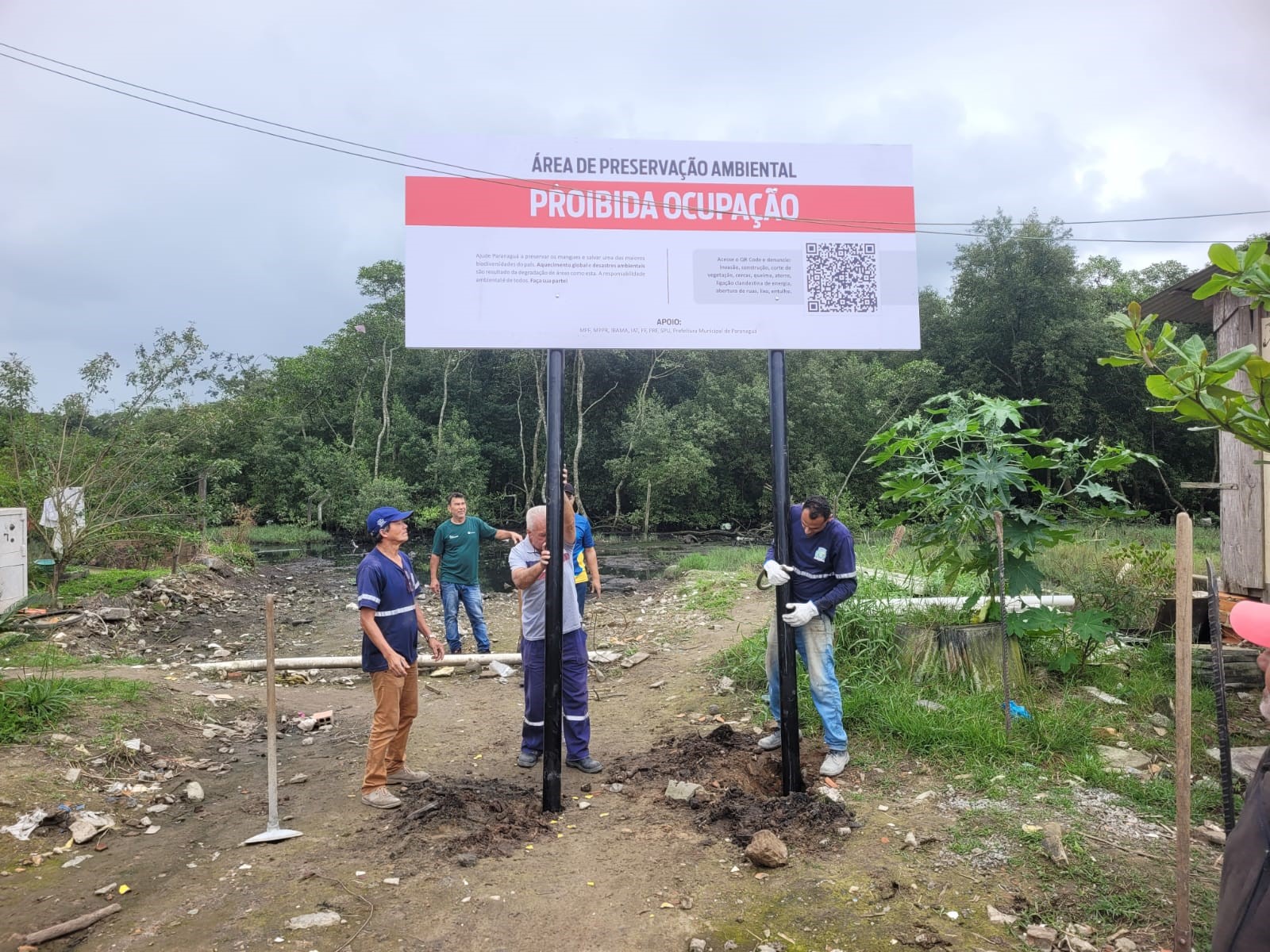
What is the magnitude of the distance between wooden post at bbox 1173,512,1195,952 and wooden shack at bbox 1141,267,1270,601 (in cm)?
485

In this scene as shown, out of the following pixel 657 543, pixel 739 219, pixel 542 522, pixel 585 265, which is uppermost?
pixel 739 219

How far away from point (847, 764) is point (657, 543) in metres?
23.2

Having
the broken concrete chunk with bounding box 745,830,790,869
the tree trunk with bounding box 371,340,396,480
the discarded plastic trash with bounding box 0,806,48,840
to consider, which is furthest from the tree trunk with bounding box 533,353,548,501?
the broken concrete chunk with bounding box 745,830,790,869

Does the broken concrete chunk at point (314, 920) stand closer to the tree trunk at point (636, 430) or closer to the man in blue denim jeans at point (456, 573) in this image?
the man in blue denim jeans at point (456, 573)

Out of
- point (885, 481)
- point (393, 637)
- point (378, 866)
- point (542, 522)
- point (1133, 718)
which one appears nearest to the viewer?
point (378, 866)

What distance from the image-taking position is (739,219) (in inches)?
180

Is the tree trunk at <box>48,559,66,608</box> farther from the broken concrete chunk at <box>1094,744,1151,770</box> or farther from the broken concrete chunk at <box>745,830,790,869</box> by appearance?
the broken concrete chunk at <box>1094,744,1151,770</box>

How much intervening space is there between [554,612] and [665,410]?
30312 millimetres

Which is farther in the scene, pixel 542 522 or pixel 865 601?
pixel 865 601

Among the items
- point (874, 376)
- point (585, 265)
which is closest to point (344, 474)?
point (874, 376)

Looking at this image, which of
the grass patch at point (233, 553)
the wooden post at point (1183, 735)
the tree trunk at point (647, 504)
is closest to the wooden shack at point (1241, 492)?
the wooden post at point (1183, 735)

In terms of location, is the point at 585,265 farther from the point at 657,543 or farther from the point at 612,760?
the point at 657,543

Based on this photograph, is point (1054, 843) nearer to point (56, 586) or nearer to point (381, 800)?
point (381, 800)

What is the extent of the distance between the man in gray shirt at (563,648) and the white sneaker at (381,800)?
99 centimetres
